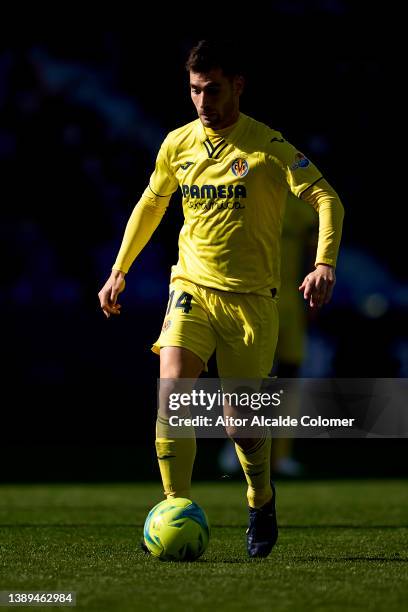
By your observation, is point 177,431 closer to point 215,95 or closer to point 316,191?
point 316,191

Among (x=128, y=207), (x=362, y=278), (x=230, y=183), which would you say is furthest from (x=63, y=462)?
(x=230, y=183)

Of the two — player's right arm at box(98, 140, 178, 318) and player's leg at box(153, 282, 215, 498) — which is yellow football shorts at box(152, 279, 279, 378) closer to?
player's leg at box(153, 282, 215, 498)

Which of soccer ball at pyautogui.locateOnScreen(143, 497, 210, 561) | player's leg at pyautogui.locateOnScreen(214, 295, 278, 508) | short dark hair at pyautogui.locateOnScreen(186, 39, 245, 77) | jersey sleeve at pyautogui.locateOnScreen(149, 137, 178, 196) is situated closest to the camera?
soccer ball at pyautogui.locateOnScreen(143, 497, 210, 561)

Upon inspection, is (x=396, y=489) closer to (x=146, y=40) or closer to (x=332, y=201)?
(x=332, y=201)

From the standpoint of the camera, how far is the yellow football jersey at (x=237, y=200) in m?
5.60

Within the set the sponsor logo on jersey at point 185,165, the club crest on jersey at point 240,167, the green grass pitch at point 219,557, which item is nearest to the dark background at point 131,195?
the green grass pitch at point 219,557

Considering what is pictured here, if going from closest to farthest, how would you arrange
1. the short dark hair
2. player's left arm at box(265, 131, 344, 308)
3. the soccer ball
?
the soccer ball, player's left arm at box(265, 131, 344, 308), the short dark hair

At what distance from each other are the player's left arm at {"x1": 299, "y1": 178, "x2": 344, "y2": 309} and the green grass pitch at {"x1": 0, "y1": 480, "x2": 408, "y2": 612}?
3.73 ft

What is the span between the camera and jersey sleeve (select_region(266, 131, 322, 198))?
554 cm

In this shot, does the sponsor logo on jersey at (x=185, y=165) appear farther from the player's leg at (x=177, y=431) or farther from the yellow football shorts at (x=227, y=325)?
the player's leg at (x=177, y=431)

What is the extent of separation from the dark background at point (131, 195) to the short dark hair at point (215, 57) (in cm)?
756

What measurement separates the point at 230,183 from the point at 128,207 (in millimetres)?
9004

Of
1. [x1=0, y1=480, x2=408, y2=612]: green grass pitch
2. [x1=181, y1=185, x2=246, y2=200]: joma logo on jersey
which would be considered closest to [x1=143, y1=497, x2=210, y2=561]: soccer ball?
[x1=0, y1=480, x2=408, y2=612]: green grass pitch

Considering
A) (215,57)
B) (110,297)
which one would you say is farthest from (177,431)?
(215,57)
